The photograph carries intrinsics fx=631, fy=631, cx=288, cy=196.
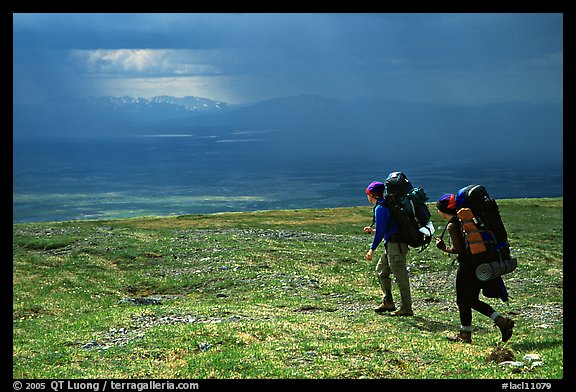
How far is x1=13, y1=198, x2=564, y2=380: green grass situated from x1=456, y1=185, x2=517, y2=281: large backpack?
2.25 m

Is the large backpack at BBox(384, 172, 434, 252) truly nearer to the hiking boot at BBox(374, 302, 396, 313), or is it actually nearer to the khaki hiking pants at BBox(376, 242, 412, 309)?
the khaki hiking pants at BBox(376, 242, 412, 309)

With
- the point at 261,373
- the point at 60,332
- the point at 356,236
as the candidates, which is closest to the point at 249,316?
the point at 60,332

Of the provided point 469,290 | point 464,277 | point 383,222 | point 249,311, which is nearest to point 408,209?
point 383,222

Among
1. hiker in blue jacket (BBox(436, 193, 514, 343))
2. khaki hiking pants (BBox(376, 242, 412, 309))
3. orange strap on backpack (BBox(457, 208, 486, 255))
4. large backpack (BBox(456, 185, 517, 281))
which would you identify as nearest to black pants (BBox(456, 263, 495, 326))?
hiker in blue jacket (BBox(436, 193, 514, 343))

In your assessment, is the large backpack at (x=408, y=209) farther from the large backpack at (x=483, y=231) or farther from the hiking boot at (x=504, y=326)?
the hiking boot at (x=504, y=326)

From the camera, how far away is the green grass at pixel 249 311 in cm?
1564

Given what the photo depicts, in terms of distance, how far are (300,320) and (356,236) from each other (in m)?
34.4

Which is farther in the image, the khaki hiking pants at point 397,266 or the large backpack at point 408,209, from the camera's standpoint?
the khaki hiking pants at point 397,266

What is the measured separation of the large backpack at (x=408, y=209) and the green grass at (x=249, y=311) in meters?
2.99

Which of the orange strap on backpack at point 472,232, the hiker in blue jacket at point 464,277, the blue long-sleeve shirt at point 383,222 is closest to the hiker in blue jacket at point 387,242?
the blue long-sleeve shirt at point 383,222

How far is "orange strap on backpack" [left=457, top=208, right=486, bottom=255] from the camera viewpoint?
16.2 metres

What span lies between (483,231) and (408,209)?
4.25 meters
